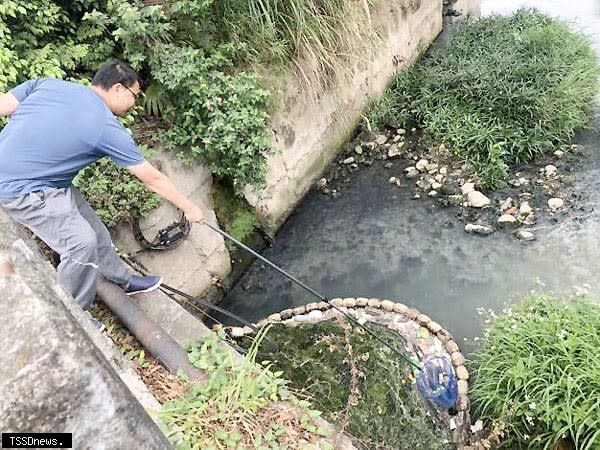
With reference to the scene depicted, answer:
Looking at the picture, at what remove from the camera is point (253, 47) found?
472cm

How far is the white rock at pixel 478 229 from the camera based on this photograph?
4.96m

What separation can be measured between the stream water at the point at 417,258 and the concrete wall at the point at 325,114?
31 centimetres

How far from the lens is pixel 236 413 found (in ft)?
7.73

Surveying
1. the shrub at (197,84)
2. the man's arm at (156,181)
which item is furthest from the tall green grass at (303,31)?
the man's arm at (156,181)

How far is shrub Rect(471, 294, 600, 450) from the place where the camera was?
2.98 m

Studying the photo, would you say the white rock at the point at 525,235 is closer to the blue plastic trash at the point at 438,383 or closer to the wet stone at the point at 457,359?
the wet stone at the point at 457,359

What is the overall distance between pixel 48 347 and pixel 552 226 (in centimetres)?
483

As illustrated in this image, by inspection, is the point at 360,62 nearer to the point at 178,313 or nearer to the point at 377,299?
the point at 377,299

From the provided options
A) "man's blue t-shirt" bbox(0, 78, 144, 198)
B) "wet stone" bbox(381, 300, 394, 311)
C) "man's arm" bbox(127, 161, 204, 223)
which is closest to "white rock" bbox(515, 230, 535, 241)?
"wet stone" bbox(381, 300, 394, 311)

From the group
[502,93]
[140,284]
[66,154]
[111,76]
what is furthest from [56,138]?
[502,93]

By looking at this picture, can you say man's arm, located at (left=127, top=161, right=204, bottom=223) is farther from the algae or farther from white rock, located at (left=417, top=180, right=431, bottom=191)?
white rock, located at (left=417, top=180, right=431, bottom=191)

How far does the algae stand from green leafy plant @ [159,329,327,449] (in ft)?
1.73

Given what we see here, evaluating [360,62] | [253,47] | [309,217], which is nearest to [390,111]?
[360,62]

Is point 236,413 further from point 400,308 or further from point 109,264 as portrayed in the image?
point 400,308
